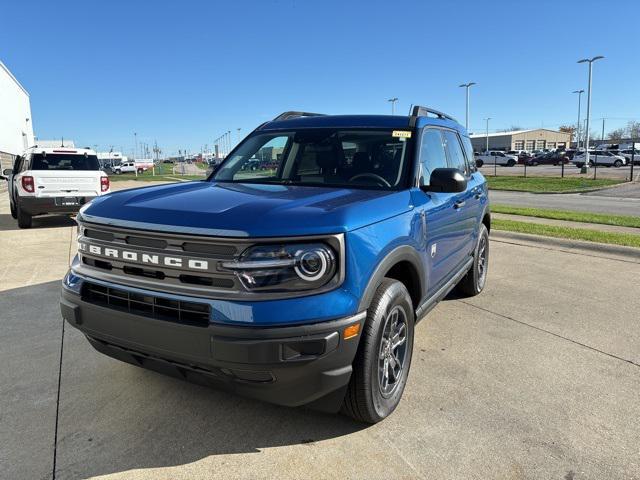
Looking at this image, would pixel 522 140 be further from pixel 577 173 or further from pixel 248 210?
pixel 248 210

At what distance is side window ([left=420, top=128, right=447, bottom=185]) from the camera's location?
3.75 meters

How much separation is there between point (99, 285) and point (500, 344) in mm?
3165

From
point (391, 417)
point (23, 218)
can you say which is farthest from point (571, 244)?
point (23, 218)

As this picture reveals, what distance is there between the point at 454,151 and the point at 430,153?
97 centimetres

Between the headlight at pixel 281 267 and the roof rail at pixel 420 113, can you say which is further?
the roof rail at pixel 420 113

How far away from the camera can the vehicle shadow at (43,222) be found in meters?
11.6

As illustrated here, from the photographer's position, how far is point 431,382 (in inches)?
140

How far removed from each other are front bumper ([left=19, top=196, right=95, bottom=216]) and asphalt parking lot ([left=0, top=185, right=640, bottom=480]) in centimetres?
645

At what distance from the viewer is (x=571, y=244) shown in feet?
27.3

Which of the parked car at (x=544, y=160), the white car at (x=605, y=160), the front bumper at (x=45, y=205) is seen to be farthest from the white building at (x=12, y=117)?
the parked car at (x=544, y=160)

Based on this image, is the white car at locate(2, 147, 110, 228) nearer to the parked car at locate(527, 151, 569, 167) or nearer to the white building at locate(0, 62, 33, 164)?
the white building at locate(0, 62, 33, 164)

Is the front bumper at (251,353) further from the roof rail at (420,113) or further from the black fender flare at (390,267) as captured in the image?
the roof rail at (420,113)

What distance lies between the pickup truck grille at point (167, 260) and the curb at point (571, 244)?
695cm

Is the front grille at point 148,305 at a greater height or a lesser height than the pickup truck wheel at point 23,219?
greater
